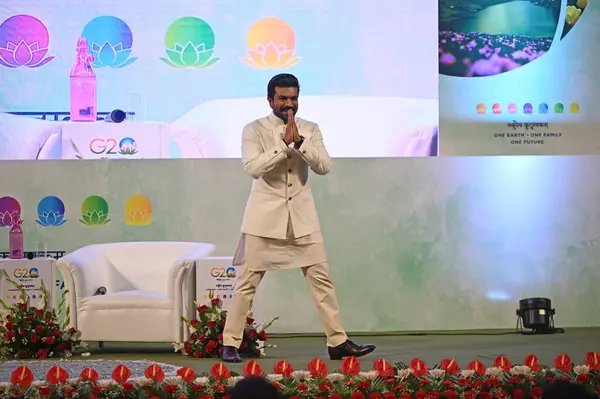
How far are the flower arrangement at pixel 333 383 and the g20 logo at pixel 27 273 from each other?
312cm

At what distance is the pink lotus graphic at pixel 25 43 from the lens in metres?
8.56

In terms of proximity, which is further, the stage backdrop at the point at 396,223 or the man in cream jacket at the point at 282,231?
the stage backdrop at the point at 396,223

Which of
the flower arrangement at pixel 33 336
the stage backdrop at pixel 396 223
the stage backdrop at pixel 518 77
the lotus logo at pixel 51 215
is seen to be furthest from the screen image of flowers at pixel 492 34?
the flower arrangement at pixel 33 336

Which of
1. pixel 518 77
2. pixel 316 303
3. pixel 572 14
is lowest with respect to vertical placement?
pixel 316 303

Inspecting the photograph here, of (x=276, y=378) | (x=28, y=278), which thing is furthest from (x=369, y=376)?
(x=28, y=278)

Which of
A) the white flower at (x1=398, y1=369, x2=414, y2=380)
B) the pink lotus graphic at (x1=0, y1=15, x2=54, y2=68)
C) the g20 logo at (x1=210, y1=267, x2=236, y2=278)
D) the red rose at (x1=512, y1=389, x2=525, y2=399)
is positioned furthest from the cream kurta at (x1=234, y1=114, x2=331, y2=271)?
the pink lotus graphic at (x1=0, y1=15, x2=54, y2=68)

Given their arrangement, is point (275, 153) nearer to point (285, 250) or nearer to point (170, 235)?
point (285, 250)

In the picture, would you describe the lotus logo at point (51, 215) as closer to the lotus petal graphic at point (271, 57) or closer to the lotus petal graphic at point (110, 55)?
the lotus petal graphic at point (110, 55)

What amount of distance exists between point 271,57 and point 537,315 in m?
2.64

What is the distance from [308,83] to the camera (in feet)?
28.1

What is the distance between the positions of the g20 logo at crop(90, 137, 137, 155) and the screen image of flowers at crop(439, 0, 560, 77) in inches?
89.7

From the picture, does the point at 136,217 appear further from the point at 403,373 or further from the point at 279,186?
the point at 403,373

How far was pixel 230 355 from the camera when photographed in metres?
6.55

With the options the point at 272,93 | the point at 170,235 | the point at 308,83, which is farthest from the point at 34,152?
Answer: the point at 272,93
